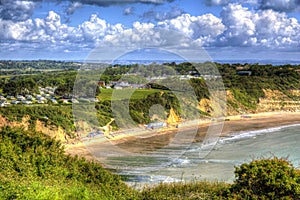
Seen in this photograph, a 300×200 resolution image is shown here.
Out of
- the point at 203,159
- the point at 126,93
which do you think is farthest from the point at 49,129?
the point at 203,159

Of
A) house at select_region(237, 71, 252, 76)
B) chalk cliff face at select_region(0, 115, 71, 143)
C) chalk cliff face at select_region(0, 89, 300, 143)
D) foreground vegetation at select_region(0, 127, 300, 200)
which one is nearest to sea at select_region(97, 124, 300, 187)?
foreground vegetation at select_region(0, 127, 300, 200)

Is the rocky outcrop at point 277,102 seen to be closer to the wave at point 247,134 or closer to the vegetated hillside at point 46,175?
the wave at point 247,134

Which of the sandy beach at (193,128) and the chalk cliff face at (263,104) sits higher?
the chalk cliff face at (263,104)

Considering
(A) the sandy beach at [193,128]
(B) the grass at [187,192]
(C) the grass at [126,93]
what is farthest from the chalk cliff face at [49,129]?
(B) the grass at [187,192]

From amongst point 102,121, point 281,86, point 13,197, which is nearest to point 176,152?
point 102,121

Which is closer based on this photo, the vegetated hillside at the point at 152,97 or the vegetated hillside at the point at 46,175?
the vegetated hillside at the point at 46,175

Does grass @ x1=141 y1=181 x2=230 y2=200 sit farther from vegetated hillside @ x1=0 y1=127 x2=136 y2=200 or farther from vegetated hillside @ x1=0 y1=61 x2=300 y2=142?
vegetated hillside @ x1=0 y1=61 x2=300 y2=142

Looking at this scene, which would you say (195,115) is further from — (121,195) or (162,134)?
(121,195)

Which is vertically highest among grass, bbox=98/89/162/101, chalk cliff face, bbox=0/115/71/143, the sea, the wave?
grass, bbox=98/89/162/101
